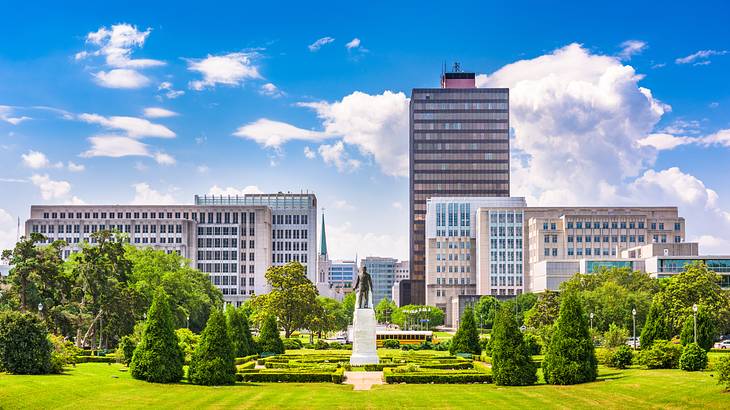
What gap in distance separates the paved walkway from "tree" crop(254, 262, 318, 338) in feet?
161

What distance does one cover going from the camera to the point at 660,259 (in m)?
145

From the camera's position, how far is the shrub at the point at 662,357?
62.8m

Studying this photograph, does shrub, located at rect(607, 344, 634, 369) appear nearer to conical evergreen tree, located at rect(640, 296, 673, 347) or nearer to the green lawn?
conical evergreen tree, located at rect(640, 296, 673, 347)

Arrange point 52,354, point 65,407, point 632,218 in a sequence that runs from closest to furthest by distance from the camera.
Result: point 65,407
point 52,354
point 632,218

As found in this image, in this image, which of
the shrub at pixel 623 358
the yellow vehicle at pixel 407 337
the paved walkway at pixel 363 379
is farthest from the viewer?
the yellow vehicle at pixel 407 337

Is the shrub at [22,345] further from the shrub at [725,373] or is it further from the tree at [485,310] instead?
the tree at [485,310]

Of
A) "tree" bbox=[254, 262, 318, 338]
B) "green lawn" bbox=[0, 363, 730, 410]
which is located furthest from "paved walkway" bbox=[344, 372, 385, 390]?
"tree" bbox=[254, 262, 318, 338]

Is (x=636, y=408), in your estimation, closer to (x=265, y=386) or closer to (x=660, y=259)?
(x=265, y=386)

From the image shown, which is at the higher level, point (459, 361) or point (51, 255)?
point (51, 255)

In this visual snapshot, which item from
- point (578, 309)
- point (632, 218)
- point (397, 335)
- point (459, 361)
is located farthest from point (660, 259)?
point (578, 309)

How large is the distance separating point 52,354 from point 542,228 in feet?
475

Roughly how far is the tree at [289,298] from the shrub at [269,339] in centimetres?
2105

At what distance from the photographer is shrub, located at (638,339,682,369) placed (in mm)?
62750

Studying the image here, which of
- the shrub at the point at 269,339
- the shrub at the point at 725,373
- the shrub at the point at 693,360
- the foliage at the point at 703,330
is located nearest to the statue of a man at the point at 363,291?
the shrub at the point at 269,339
